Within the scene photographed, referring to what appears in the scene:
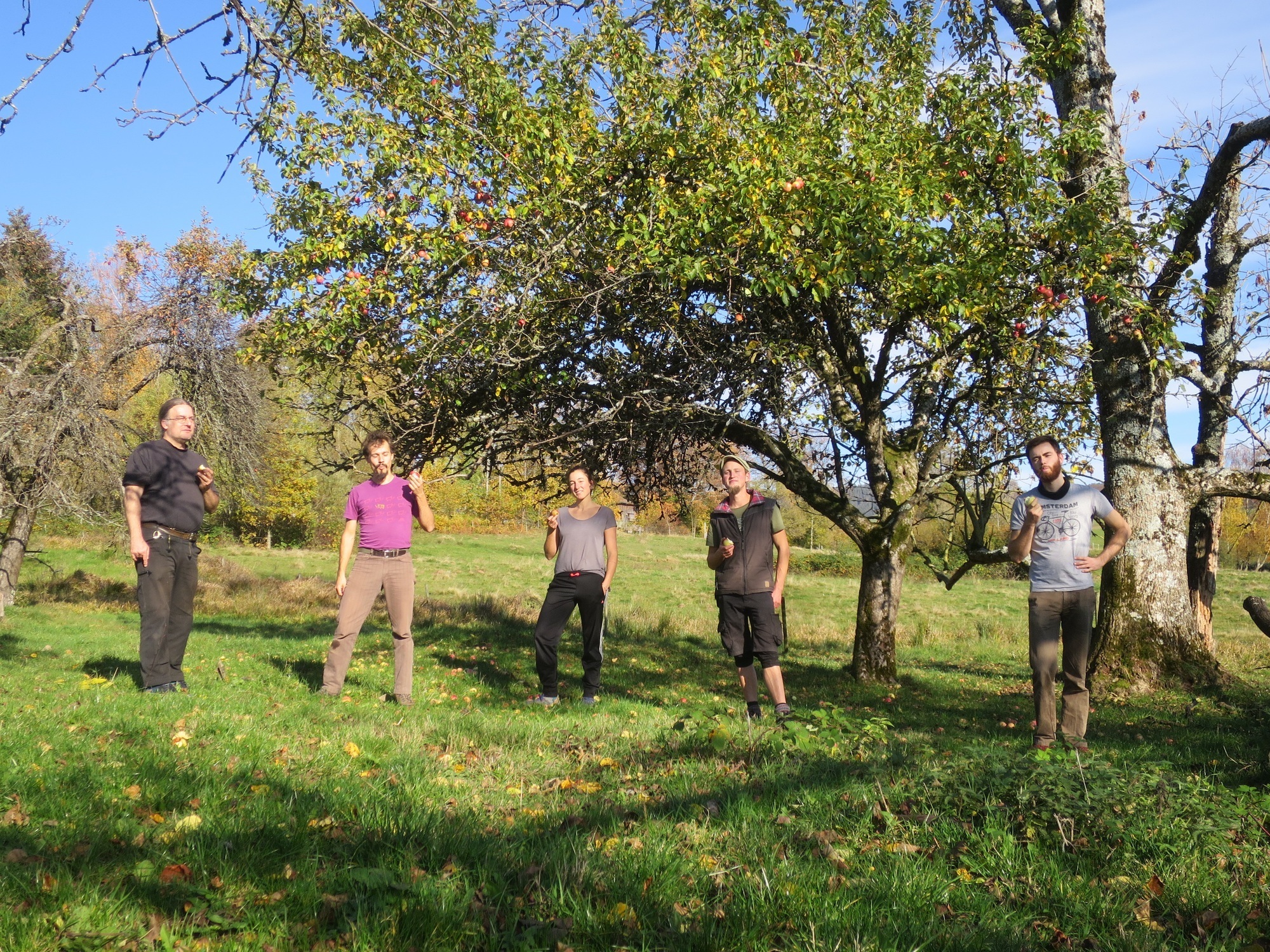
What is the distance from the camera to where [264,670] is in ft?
26.6

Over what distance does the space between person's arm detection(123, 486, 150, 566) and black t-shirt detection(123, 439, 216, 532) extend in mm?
67

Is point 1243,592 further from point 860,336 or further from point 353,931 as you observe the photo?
point 353,931

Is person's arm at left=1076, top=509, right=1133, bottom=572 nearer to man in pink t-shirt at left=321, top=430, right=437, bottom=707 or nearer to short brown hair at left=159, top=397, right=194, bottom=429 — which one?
man in pink t-shirt at left=321, top=430, right=437, bottom=707

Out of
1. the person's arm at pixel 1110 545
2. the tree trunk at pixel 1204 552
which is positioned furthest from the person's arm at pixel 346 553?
the tree trunk at pixel 1204 552

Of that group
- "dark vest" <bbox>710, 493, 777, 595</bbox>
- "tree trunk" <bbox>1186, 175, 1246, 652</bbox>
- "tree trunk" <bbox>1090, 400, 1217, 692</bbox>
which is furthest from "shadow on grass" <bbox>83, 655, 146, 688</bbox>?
"tree trunk" <bbox>1186, 175, 1246, 652</bbox>

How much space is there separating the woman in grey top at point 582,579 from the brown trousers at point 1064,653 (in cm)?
335

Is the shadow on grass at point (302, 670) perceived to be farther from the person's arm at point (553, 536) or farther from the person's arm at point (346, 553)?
the person's arm at point (553, 536)

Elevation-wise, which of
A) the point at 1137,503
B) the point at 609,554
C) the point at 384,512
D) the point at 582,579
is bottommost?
the point at 582,579

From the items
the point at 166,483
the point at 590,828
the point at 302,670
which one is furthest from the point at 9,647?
the point at 590,828

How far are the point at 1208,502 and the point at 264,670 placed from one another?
37.9ft

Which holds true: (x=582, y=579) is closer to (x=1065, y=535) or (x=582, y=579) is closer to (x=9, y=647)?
(x=1065, y=535)

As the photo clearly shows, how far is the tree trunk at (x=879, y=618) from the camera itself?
35.7 feet

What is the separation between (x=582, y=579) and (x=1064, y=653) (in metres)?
3.80

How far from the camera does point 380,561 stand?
6828 millimetres
